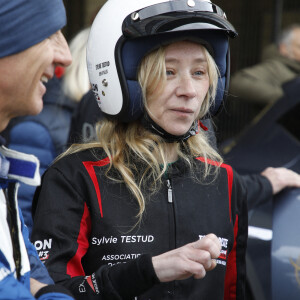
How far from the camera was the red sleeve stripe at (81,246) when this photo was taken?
2.21m

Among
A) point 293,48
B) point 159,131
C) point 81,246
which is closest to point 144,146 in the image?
point 159,131

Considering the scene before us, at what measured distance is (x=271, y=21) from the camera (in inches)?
375

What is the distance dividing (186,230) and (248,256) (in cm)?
123

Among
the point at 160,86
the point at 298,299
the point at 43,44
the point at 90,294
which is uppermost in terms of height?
the point at 43,44

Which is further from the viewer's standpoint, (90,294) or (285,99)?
(285,99)

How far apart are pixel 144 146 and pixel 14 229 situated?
2.97 ft

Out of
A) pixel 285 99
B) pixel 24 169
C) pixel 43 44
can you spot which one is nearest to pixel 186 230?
pixel 24 169

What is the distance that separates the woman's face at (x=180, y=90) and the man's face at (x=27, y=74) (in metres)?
0.80

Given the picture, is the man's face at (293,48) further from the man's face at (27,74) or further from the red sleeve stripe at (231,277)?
the man's face at (27,74)

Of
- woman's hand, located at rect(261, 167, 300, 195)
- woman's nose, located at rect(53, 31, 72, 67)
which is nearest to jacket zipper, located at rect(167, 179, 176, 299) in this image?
woman's nose, located at rect(53, 31, 72, 67)

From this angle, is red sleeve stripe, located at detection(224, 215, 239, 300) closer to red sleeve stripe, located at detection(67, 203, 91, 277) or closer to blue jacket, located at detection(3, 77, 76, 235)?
red sleeve stripe, located at detection(67, 203, 91, 277)

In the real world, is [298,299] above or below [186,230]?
below

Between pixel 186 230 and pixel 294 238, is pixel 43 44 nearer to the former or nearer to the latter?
pixel 186 230

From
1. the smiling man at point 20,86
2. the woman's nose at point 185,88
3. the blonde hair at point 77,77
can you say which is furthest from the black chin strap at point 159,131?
the blonde hair at point 77,77
